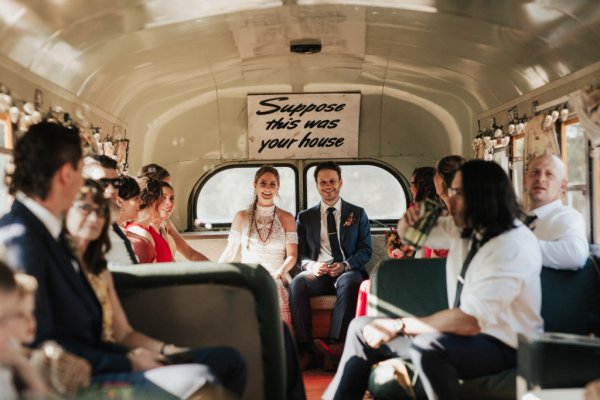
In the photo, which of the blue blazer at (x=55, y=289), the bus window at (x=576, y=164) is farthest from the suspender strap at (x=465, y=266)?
the bus window at (x=576, y=164)

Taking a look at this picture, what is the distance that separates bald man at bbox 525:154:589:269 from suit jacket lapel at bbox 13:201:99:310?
96.1 inches

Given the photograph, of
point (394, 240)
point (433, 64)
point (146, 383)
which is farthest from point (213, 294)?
point (433, 64)

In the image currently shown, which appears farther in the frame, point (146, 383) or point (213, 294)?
point (213, 294)

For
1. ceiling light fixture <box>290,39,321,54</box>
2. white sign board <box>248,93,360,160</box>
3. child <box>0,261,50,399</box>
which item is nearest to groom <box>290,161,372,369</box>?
ceiling light fixture <box>290,39,321,54</box>

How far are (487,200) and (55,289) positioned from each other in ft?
6.23

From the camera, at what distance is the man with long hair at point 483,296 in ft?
10.6

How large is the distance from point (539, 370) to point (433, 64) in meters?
4.10

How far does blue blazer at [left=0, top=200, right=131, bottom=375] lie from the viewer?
8.10 ft

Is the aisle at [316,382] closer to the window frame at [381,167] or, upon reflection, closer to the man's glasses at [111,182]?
the man's glasses at [111,182]

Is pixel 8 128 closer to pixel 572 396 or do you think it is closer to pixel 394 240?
pixel 394 240

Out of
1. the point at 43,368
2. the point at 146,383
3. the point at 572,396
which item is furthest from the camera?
the point at 572,396

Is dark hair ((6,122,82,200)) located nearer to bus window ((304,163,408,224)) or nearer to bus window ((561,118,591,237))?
bus window ((561,118,591,237))

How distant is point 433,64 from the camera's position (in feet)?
21.5

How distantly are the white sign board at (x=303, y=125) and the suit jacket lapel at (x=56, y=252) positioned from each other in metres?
5.65
